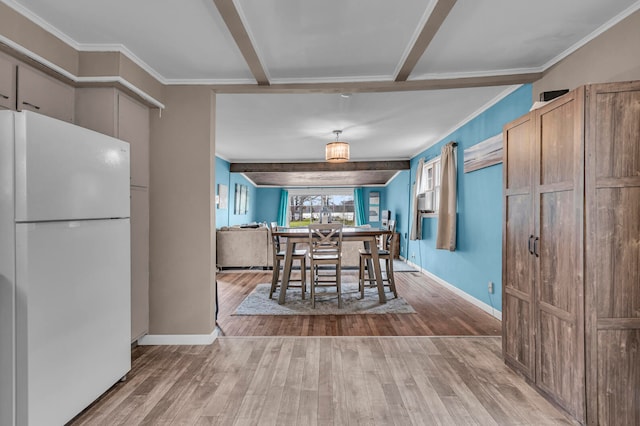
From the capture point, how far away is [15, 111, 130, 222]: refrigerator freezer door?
159 cm

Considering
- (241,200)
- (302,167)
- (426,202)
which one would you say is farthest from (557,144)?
(241,200)

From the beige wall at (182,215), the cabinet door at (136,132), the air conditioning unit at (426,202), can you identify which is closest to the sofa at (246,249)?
the air conditioning unit at (426,202)

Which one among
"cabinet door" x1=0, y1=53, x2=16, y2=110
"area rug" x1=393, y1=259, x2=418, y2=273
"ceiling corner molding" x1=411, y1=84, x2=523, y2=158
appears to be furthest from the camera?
"area rug" x1=393, y1=259, x2=418, y2=273

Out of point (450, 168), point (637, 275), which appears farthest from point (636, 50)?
point (450, 168)

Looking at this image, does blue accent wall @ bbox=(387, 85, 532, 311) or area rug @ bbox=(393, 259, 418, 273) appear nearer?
blue accent wall @ bbox=(387, 85, 532, 311)

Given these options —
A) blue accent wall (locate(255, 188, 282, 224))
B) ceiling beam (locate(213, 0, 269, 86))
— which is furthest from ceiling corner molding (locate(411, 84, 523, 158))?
blue accent wall (locate(255, 188, 282, 224))

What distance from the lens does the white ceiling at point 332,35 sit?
1.99 metres

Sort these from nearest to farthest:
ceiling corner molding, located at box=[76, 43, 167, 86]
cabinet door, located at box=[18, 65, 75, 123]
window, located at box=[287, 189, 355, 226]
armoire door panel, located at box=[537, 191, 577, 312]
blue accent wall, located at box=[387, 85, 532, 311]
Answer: armoire door panel, located at box=[537, 191, 577, 312] < cabinet door, located at box=[18, 65, 75, 123] < ceiling corner molding, located at box=[76, 43, 167, 86] < blue accent wall, located at box=[387, 85, 532, 311] < window, located at box=[287, 189, 355, 226]

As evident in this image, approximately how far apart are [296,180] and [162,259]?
7.59 meters

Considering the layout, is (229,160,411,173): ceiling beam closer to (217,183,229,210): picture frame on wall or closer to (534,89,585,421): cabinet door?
(217,183,229,210): picture frame on wall

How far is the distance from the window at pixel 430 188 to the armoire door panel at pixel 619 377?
3881 mm

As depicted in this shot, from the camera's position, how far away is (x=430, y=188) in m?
6.08

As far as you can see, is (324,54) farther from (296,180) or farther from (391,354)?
(296,180)

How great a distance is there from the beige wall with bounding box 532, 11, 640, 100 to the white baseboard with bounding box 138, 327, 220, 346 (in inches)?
140
